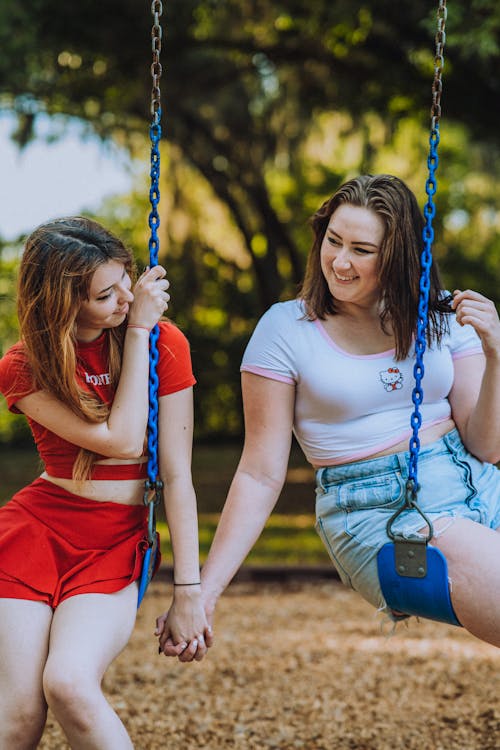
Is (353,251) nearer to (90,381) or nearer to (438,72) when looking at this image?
(438,72)

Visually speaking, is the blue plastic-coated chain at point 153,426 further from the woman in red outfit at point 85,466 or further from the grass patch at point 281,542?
the grass patch at point 281,542

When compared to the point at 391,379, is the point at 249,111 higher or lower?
higher

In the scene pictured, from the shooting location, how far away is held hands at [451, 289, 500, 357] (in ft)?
8.00

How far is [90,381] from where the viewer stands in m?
2.46

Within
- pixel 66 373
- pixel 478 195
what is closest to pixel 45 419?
pixel 66 373

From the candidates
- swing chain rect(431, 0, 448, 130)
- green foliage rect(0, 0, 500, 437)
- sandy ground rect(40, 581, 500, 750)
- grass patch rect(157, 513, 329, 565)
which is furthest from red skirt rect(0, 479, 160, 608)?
grass patch rect(157, 513, 329, 565)

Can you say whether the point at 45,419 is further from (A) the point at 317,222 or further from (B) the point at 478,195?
(B) the point at 478,195

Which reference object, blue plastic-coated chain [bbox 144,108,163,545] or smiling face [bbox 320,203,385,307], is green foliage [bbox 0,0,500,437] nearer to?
smiling face [bbox 320,203,385,307]

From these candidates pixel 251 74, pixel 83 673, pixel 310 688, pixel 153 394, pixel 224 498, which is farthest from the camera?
pixel 224 498

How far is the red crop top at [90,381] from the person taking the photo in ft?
7.93

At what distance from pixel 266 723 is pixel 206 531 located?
5011 mm

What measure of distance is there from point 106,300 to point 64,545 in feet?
1.98

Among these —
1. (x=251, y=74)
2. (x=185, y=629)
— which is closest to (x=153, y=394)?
(x=185, y=629)

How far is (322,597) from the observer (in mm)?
6391
